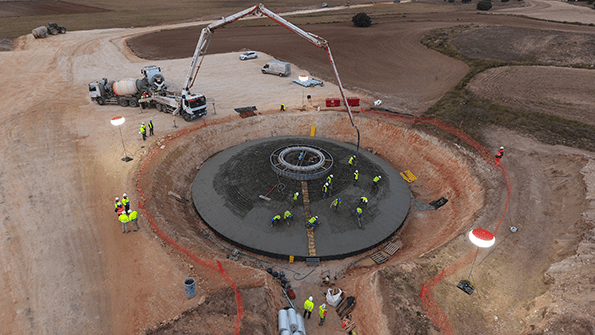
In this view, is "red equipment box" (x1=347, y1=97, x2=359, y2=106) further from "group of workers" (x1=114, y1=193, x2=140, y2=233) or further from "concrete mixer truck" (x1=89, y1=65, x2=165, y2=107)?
"group of workers" (x1=114, y1=193, x2=140, y2=233)

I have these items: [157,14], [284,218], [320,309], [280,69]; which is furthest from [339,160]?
[157,14]

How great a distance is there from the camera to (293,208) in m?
26.5

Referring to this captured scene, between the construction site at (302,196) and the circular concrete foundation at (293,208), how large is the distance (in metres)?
0.16

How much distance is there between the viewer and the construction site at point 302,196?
17453 millimetres

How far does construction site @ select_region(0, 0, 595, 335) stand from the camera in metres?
17.5

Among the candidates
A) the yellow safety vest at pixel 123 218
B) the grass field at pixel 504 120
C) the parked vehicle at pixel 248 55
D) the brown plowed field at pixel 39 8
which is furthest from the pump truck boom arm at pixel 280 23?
the brown plowed field at pixel 39 8

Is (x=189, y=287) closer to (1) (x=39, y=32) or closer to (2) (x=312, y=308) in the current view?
(2) (x=312, y=308)

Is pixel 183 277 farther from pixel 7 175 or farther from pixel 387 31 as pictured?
pixel 387 31

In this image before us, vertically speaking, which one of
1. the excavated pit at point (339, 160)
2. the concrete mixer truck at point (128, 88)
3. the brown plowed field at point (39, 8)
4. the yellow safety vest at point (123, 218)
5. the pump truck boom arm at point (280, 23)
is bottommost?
the excavated pit at point (339, 160)

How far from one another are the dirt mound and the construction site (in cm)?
55

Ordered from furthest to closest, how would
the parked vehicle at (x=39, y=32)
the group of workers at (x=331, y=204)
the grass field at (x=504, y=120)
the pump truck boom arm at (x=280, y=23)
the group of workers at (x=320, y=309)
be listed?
1. the parked vehicle at (x=39, y=32)
2. the grass field at (x=504, y=120)
3. the pump truck boom arm at (x=280, y=23)
4. the group of workers at (x=331, y=204)
5. the group of workers at (x=320, y=309)

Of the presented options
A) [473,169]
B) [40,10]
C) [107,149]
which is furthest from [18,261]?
[40,10]

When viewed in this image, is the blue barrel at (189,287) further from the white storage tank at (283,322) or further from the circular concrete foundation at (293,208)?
the circular concrete foundation at (293,208)

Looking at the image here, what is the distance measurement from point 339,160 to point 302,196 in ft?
23.0
